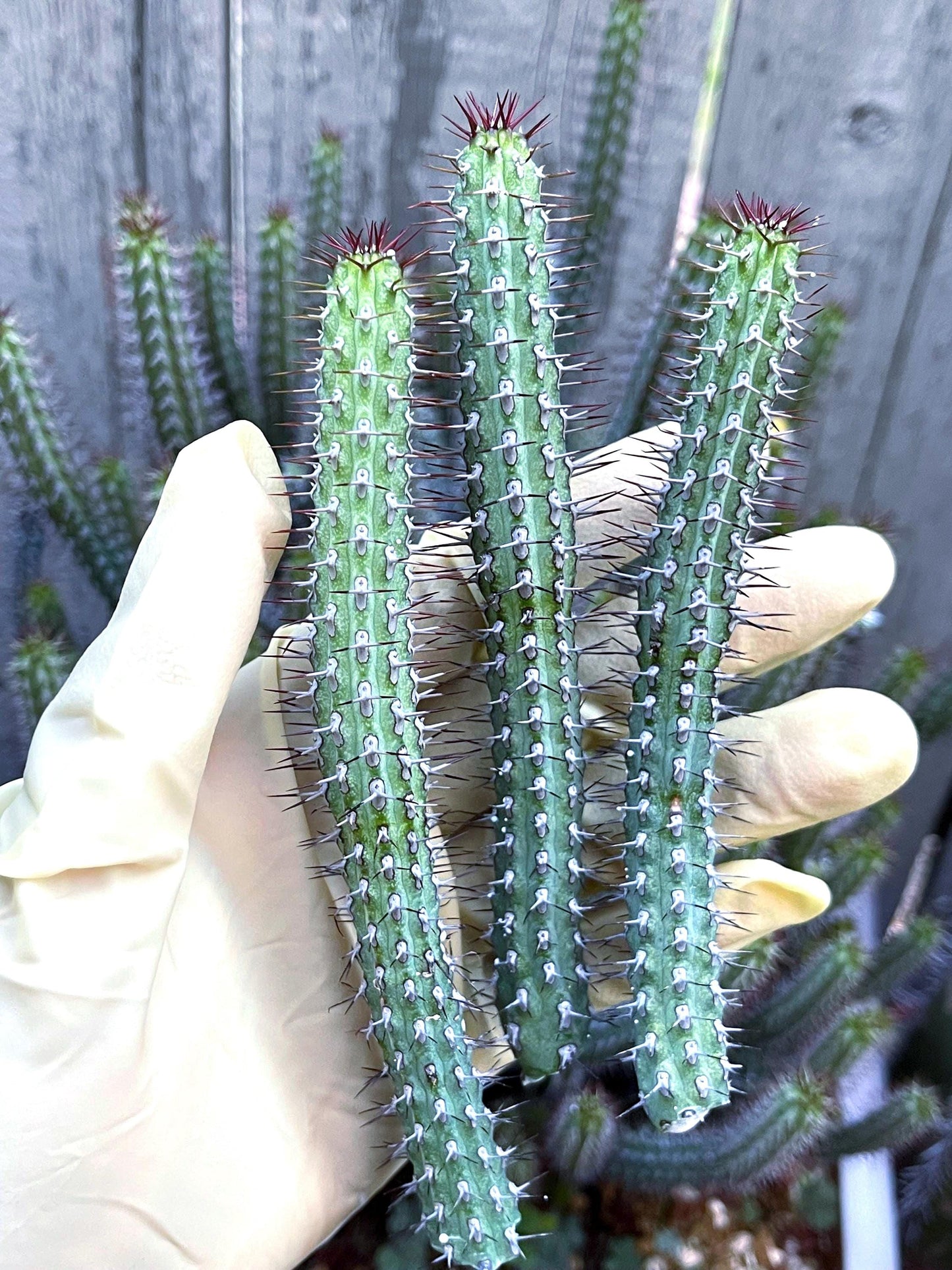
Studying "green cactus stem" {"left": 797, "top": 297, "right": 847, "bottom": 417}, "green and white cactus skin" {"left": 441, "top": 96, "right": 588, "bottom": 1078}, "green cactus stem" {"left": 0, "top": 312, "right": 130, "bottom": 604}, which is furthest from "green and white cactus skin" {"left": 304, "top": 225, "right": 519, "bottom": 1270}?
"green cactus stem" {"left": 797, "top": 297, "right": 847, "bottom": 417}

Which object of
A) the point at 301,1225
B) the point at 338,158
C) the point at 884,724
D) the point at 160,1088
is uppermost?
the point at 338,158

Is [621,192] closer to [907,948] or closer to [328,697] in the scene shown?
[328,697]

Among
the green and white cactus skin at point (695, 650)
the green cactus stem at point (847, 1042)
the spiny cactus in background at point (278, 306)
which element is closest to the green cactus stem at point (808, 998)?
the green cactus stem at point (847, 1042)

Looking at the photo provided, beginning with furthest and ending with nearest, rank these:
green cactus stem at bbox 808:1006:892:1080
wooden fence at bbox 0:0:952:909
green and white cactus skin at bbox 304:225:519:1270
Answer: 1. wooden fence at bbox 0:0:952:909
2. green cactus stem at bbox 808:1006:892:1080
3. green and white cactus skin at bbox 304:225:519:1270

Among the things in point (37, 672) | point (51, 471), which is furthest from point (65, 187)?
point (37, 672)

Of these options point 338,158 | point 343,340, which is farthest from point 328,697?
point 338,158

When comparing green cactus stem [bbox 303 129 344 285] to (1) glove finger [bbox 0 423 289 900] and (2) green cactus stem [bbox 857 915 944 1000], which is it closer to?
(1) glove finger [bbox 0 423 289 900]

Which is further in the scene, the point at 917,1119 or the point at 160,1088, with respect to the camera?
the point at 917,1119
